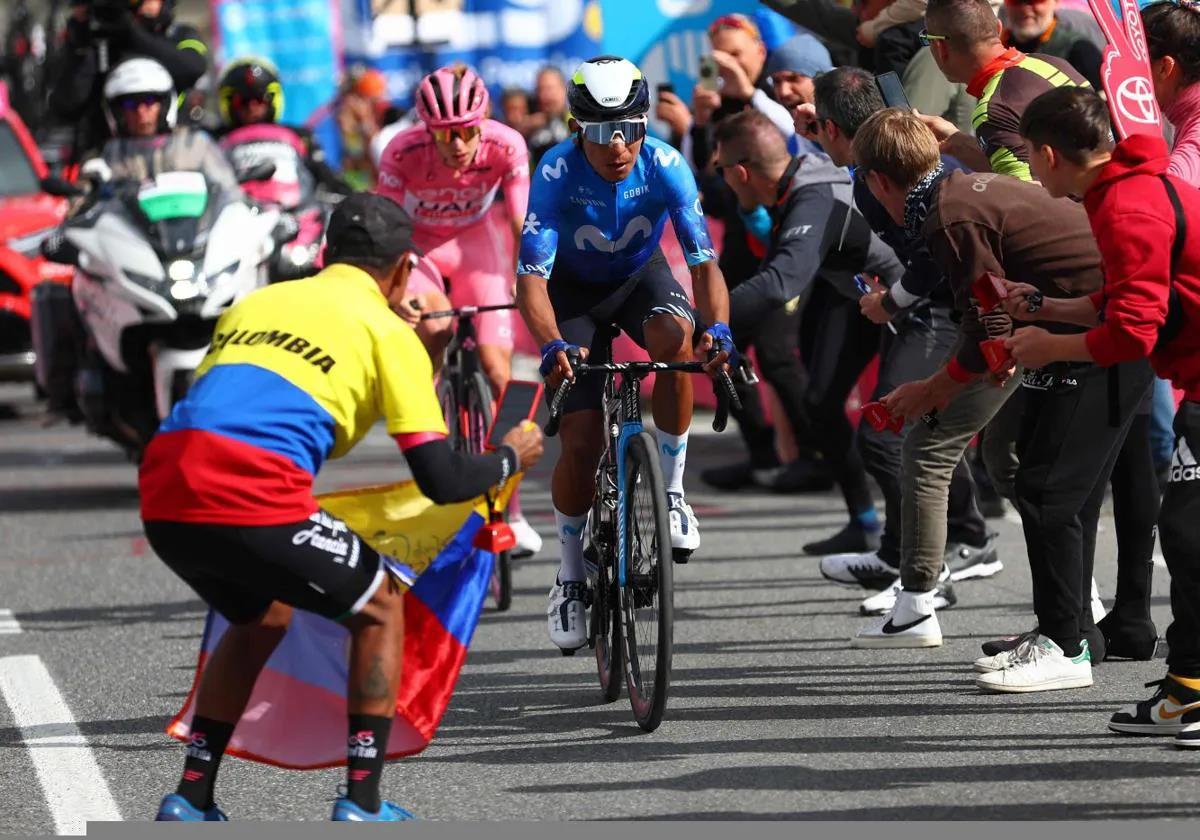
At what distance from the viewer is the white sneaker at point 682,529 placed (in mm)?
7172

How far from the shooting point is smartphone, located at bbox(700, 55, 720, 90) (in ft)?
40.3

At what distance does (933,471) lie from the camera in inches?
306

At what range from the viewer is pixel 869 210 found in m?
8.00

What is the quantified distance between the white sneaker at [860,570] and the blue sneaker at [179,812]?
406cm

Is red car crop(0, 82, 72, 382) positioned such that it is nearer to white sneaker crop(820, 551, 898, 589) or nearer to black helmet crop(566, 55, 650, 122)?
white sneaker crop(820, 551, 898, 589)

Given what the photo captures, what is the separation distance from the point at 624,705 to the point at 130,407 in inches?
231

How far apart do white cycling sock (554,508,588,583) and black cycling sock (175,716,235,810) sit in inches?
84.4

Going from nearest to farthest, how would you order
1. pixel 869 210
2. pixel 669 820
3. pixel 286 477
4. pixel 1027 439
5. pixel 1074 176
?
1. pixel 286 477
2. pixel 669 820
3. pixel 1074 176
4. pixel 1027 439
5. pixel 869 210

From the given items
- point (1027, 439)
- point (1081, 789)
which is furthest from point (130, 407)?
point (1081, 789)

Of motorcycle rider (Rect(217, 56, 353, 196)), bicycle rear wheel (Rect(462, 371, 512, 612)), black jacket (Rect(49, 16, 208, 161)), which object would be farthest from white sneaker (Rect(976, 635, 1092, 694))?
black jacket (Rect(49, 16, 208, 161))

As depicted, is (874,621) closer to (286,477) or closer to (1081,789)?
(1081,789)

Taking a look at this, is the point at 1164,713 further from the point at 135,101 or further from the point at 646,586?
the point at 135,101

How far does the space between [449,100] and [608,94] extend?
2.54m

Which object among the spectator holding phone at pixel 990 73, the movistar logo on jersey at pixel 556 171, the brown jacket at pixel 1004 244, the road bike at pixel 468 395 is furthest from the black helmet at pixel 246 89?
the brown jacket at pixel 1004 244
